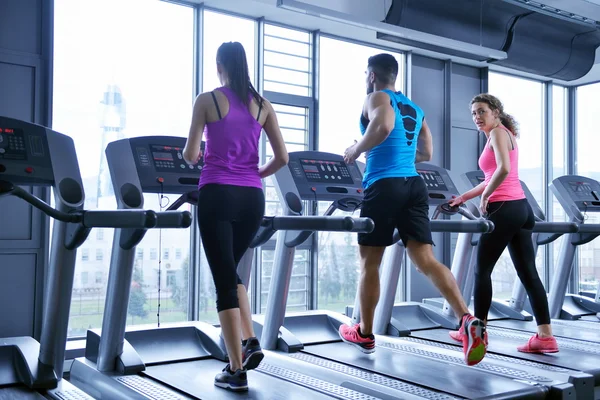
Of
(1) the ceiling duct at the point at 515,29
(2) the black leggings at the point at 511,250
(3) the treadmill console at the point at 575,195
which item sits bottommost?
(2) the black leggings at the point at 511,250

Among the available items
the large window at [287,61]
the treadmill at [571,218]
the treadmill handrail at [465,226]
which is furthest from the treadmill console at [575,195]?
the large window at [287,61]

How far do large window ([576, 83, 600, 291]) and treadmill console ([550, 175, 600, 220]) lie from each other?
240 centimetres

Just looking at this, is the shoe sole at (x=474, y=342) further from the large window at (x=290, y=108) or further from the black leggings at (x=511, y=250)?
the large window at (x=290, y=108)

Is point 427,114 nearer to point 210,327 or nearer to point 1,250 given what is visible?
point 210,327

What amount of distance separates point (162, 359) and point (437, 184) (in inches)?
85.3

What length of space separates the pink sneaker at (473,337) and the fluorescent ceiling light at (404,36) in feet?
7.56

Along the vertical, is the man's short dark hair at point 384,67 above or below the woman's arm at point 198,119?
above

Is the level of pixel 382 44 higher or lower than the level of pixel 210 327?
higher

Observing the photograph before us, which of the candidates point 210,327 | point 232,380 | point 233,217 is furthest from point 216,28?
point 232,380

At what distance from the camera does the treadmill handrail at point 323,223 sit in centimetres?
294

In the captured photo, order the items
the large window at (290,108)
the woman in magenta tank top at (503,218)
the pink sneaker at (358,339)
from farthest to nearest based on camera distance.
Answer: the large window at (290,108)
the woman in magenta tank top at (503,218)
the pink sneaker at (358,339)

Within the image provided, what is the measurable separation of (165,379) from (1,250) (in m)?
1.64

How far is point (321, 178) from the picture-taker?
12.7ft

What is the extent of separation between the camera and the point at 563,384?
2.92 m
